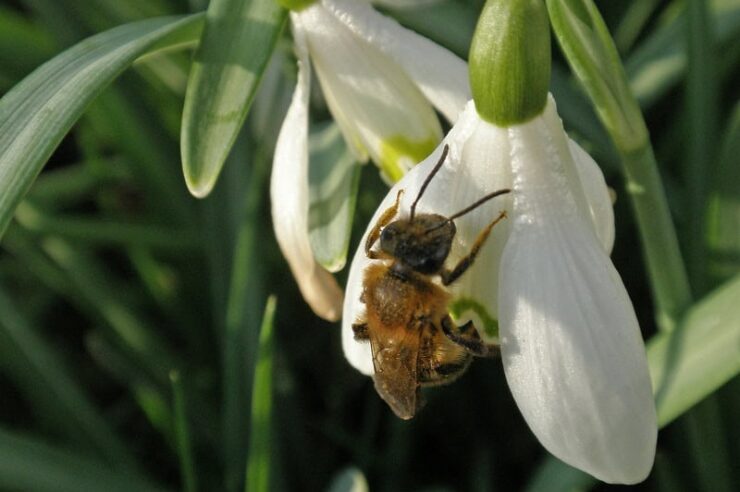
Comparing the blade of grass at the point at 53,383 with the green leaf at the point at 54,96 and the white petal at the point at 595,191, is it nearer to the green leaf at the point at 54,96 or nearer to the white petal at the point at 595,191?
the green leaf at the point at 54,96

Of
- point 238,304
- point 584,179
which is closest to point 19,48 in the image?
point 238,304

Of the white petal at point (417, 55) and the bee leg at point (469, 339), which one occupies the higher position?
the white petal at point (417, 55)

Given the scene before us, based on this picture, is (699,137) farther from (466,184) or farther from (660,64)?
(466,184)

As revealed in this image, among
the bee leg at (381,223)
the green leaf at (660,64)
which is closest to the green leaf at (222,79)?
the bee leg at (381,223)

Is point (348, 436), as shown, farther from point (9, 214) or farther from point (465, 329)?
point (9, 214)

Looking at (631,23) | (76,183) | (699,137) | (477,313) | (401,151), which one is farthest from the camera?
(76,183)
